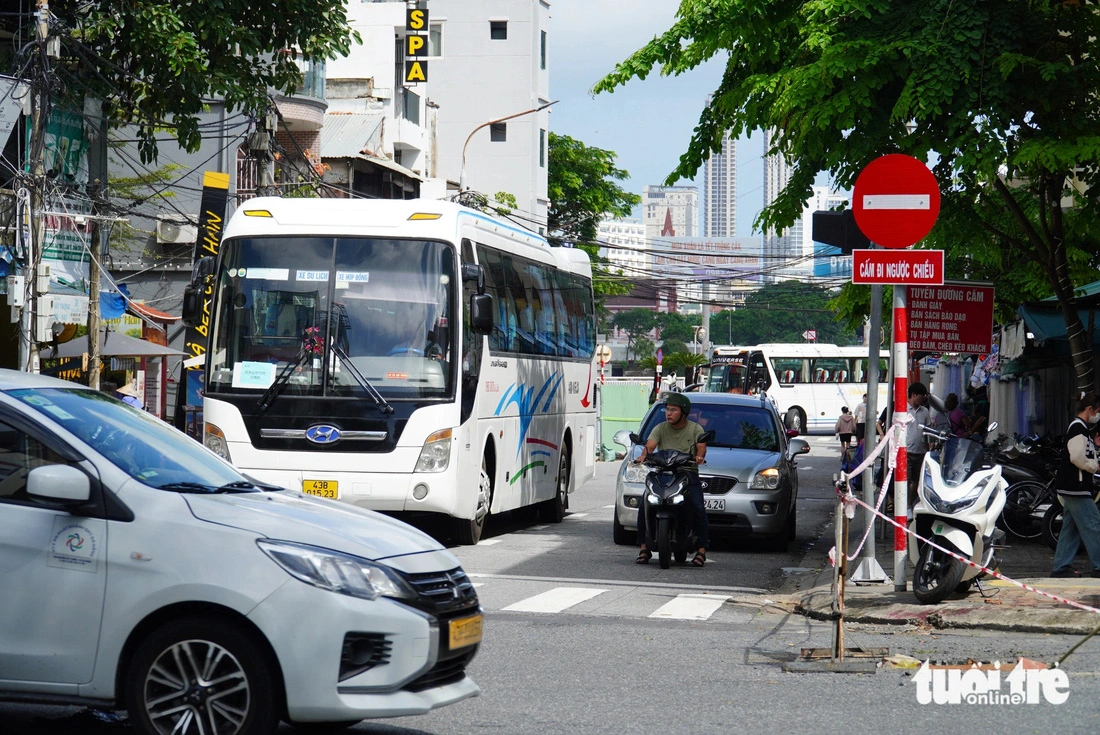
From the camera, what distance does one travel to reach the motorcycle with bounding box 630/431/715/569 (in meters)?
13.2

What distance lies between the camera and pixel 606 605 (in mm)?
10836

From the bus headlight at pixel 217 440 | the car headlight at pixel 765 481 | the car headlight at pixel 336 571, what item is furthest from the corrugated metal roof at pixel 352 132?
the car headlight at pixel 336 571

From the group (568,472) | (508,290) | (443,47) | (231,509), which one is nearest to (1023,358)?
(568,472)

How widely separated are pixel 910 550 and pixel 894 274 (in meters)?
2.16

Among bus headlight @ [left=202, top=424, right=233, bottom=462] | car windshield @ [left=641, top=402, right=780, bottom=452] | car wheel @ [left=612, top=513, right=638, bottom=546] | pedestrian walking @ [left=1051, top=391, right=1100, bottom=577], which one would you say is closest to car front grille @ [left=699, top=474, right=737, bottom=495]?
car windshield @ [left=641, top=402, right=780, bottom=452]

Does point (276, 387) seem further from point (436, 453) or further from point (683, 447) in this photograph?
point (683, 447)

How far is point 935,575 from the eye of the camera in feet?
33.4

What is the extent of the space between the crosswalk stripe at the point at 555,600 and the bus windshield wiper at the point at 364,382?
2796mm

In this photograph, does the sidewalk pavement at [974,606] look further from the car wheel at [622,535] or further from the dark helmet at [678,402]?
the car wheel at [622,535]

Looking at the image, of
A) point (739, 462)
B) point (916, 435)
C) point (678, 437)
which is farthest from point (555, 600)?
point (916, 435)

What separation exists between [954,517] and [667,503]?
3.68 meters

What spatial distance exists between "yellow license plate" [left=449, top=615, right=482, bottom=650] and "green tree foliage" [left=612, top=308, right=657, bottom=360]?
136 m

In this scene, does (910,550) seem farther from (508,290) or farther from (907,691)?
(508,290)

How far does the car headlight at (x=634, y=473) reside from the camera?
50.2 ft
